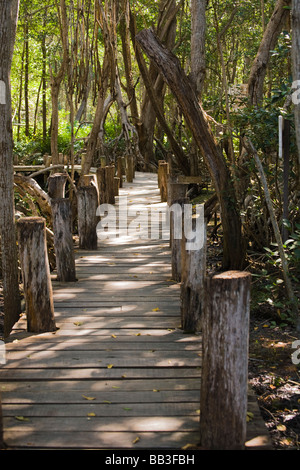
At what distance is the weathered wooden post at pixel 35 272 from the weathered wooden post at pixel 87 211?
2.82 m

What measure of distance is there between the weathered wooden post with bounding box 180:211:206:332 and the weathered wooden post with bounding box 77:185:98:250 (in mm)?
2909

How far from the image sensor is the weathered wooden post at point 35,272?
5051 millimetres

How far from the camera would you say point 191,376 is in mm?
4379

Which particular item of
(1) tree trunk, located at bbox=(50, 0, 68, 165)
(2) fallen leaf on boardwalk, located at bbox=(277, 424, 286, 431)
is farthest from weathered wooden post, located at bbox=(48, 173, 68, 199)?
(2) fallen leaf on boardwalk, located at bbox=(277, 424, 286, 431)

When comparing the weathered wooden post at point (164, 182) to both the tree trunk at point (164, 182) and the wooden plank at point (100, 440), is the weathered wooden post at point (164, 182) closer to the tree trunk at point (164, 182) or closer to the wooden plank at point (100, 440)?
the tree trunk at point (164, 182)

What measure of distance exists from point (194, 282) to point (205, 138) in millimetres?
2442

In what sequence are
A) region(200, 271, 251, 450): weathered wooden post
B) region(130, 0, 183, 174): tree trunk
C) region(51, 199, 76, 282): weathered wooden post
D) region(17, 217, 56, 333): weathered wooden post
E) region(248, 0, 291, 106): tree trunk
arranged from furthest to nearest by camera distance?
region(130, 0, 183, 174): tree trunk, region(248, 0, 291, 106): tree trunk, region(51, 199, 76, 282): weathered wooden post, region(17, 217, 56, 333): weathered wooden post, region(200, 271, 251, 450): weathered wooden post

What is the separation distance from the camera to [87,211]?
7.96 metres

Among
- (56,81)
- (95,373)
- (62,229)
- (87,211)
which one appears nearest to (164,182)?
(56,81)

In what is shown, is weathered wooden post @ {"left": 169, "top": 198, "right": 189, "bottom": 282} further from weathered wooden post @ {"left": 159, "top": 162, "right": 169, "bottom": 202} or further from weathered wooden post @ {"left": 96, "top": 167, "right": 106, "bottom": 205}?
weathered wooden post @ {"left": 159, "top": 162, "right": 169, "bottom": 202}

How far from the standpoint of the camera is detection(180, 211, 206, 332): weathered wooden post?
5223 mm

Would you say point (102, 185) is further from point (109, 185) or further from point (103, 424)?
point (103, 424)
